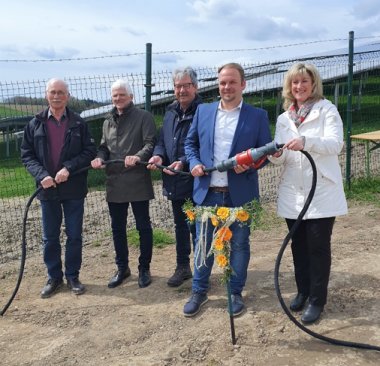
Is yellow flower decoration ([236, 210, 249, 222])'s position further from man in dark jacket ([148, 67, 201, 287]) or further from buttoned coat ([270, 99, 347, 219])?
man in dark jacket ([148, 67, 201, 287])

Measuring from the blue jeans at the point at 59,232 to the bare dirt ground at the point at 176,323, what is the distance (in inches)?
8.6

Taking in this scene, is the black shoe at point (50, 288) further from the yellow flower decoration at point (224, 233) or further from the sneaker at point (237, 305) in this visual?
the yellow flower decoration at point (224, 233)

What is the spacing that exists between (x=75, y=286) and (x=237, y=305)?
1.50 metres

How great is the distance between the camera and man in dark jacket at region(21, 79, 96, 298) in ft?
13.5

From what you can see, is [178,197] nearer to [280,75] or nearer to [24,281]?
[24,281]

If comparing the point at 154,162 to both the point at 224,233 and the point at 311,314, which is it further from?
the point at 311,314

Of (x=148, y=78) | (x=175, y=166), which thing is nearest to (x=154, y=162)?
(x=175, y=166)

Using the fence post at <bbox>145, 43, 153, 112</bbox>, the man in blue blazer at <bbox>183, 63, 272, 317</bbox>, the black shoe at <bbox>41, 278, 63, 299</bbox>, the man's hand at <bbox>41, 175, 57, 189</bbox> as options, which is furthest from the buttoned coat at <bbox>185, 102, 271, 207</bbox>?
the fence post at <bbox>145, 43, 153, 112</bbox>

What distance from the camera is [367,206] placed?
271 inches

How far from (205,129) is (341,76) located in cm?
721

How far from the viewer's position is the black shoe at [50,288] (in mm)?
4406

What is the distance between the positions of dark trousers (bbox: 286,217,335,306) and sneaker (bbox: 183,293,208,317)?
2.52 ft

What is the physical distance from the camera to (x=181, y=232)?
4.41 m

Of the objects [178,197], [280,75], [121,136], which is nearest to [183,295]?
[178,197]
